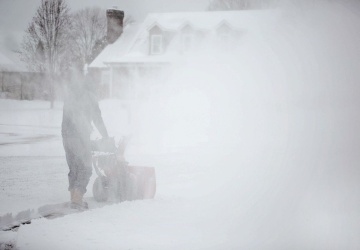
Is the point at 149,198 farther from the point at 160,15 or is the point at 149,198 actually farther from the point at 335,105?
the point at 160,15

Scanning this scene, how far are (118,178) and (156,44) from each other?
2146 cm

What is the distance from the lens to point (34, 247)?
13.6ft

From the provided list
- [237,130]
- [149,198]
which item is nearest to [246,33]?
[237,130]

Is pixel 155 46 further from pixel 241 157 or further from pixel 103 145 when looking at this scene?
pixel 103 145

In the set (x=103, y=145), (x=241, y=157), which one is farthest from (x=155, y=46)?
(x=103, y=145)

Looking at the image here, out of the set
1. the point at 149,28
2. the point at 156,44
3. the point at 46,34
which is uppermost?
the point at 149,28

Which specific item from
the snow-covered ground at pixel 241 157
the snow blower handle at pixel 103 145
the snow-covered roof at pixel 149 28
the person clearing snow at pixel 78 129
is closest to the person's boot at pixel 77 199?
the person clearing snow at pixel 78 129

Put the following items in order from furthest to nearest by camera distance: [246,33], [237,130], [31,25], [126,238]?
1. [246,33]
2. [237,130]
3. [31,25]
4. [126,238]

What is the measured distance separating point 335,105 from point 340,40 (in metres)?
1.57

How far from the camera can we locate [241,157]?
10.8m

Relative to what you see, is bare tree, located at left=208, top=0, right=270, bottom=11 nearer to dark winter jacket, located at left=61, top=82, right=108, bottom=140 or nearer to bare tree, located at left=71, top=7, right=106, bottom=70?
dark winter jacket, located at left=61, top=82, right=108, bottom=140

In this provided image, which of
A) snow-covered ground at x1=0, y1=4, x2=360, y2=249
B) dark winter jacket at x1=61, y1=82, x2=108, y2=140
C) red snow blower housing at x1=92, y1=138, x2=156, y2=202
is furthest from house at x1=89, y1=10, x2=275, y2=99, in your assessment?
dark winter jacket at x1=61, y1=82, x2=108, y2=140

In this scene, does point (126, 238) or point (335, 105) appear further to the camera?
point (335, 105)

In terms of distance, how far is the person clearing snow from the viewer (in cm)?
554
